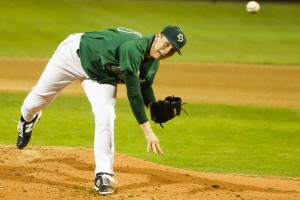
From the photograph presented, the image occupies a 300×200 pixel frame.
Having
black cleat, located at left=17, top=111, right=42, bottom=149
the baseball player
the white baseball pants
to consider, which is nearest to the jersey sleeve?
the baseball player

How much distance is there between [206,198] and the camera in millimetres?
6789

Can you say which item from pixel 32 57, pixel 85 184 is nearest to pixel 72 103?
pixel 85 184

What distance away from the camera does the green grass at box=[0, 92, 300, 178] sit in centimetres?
947

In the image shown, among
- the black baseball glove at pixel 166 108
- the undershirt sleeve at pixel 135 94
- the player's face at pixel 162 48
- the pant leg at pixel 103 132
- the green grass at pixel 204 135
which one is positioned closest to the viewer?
the undershirt sleeve at pixel 135 94

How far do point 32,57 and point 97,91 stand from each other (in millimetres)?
16996

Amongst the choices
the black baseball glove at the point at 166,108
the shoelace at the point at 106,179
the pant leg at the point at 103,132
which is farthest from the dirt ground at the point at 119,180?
the black baseball glove at the point at 166,108

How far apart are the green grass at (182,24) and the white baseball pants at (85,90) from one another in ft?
54.0

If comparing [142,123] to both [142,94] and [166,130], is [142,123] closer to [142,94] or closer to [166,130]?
[142,94]

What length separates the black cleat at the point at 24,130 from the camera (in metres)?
8.02

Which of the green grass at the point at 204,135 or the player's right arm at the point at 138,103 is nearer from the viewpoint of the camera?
the player's right arm at the point at 138,103

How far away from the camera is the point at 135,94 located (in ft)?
21.6

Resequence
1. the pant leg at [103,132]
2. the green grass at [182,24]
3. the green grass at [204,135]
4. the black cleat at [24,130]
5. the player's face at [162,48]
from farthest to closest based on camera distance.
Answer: the green grass at [182,24]
the green grass at [204,135]
the black cleat at [24,130]
the pant leg at [103,132]
the player's face at [162,48]

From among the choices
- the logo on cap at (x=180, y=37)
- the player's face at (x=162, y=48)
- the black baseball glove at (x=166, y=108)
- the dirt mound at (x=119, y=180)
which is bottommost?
the dirt mound at (x=119, y=180)

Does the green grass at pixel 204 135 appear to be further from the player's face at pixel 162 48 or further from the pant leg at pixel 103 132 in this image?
the player's face at pixel 162 48
